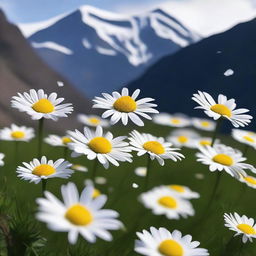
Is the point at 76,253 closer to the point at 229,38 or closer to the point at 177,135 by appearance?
the point at 177,135

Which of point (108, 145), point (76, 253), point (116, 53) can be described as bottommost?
point (116, 53)

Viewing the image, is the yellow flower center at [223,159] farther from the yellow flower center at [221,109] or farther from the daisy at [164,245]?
the daisy at [164,245]

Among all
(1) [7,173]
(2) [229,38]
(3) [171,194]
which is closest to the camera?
(3) [171,194]

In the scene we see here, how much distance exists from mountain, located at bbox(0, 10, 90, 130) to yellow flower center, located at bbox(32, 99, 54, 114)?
3103 mm

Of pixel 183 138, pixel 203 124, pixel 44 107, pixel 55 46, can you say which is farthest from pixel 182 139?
pixel 55 46

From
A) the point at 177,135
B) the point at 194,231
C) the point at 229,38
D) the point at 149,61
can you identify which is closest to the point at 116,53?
the point at 149,61

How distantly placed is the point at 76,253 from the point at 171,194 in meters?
0.27

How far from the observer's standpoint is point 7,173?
187 centimetres

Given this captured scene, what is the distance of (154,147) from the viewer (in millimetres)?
994

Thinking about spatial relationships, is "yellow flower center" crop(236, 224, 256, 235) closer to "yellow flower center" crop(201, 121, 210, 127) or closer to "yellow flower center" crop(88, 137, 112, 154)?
"yellow flower center" crop(88, 137, 112, 154)

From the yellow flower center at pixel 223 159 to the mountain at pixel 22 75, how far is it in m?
3.11

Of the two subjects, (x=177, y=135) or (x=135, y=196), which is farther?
(x=177, y=135)

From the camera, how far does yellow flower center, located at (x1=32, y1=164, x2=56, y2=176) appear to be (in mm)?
864

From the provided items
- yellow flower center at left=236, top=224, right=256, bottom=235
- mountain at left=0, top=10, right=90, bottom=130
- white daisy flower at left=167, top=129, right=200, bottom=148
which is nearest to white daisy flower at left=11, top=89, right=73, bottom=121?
yellow flower center at left=236, top=224, right=256, bottom=235
